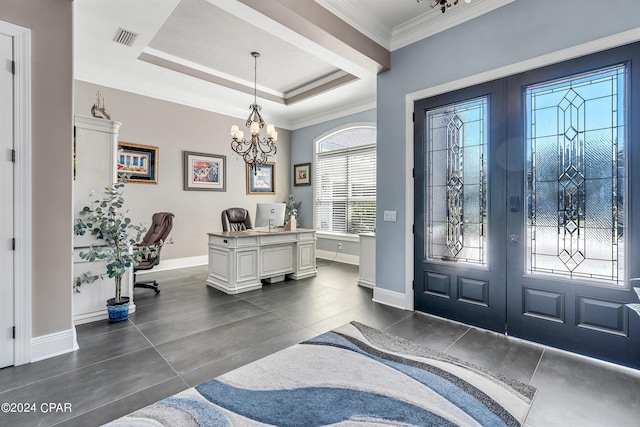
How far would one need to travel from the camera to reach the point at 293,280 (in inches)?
193

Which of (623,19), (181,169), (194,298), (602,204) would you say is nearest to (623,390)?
(602,204)

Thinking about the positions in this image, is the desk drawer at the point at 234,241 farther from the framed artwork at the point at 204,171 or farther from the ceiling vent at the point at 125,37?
the ceiling vent at the point at 125,37

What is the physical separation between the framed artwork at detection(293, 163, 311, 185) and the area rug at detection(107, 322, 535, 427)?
5.11 meters

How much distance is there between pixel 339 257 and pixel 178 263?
3.19 metres

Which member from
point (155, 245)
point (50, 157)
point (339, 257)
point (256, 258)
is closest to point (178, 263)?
point (155, 245)

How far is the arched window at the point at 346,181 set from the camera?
6152mm

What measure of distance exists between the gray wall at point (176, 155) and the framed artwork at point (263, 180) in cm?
14

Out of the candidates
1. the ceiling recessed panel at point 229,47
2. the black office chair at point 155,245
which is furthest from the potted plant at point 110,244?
the ceiling recessed panel at point 229,47

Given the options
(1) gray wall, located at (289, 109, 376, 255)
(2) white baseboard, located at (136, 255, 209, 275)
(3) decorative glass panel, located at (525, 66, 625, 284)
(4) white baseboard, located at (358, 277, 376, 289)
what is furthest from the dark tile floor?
(1) gray wall, located at (289, 109, 376, 255)

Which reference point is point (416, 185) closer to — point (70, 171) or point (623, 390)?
point (623, 390)

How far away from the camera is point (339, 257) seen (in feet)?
21.6

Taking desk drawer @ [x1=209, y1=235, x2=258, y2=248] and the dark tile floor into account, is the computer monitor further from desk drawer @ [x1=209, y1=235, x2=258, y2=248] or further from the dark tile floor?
the dark tile floor

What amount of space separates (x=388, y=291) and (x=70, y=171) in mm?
3375

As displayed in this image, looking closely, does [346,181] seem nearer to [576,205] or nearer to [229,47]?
[229,47]
